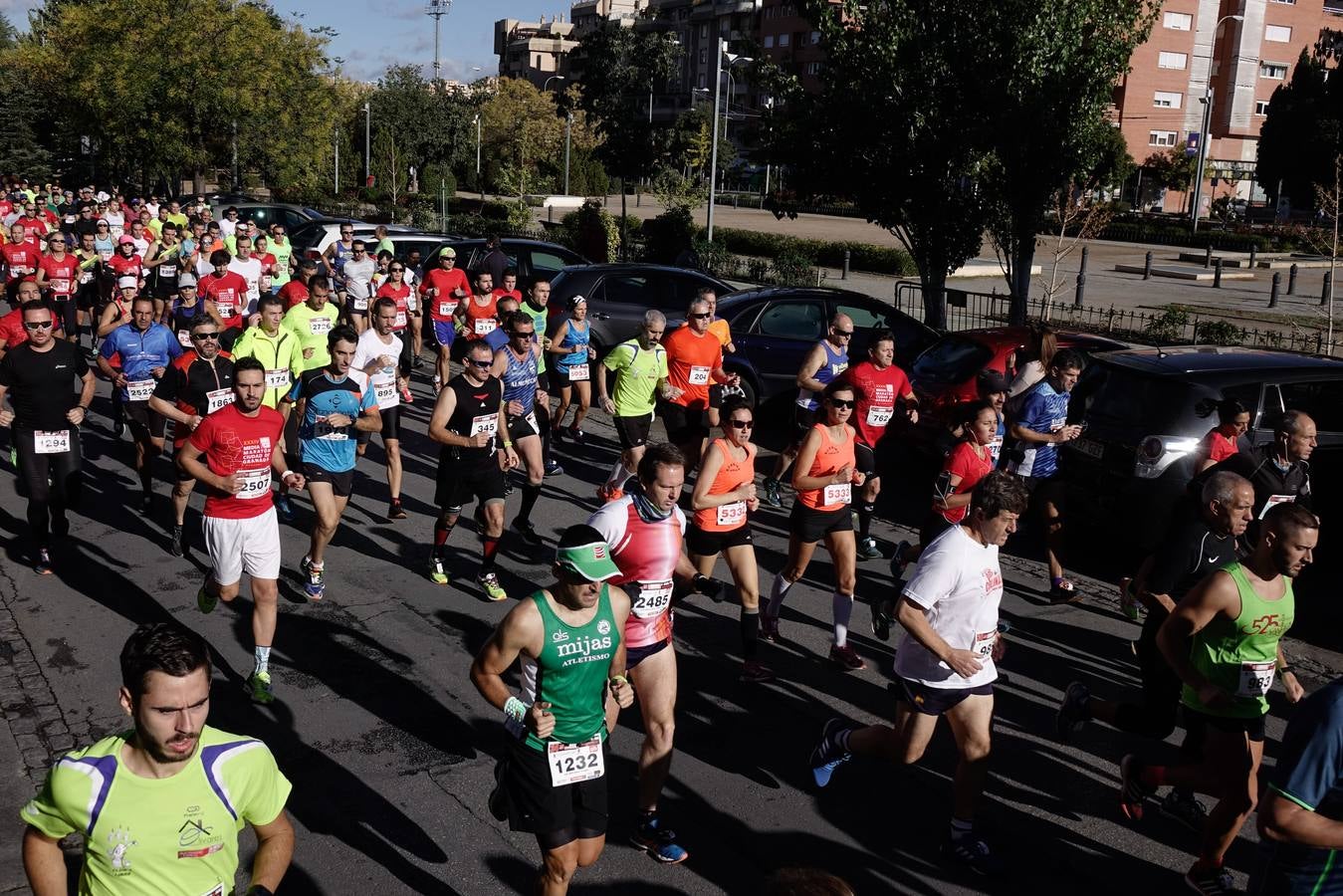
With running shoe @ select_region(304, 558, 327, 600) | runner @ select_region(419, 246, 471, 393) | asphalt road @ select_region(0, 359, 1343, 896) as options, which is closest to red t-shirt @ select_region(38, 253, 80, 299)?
runner @ select_region(419, 246, 471, 393)

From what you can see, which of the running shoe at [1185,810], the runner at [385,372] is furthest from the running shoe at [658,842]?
the runner at [385,372]

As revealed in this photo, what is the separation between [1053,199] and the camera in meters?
19.8

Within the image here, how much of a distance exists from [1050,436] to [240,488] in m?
5.54

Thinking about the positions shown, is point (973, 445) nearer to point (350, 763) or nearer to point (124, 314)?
point (350, 763)

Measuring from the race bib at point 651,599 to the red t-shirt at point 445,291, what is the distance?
410 inches

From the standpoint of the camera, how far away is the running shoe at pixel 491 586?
8.70m

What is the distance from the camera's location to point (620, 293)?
16172mm

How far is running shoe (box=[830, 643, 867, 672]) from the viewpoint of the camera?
7.64 meters

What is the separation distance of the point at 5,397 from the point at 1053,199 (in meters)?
15.5

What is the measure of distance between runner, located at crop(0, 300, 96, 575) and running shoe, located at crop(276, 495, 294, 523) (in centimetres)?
178

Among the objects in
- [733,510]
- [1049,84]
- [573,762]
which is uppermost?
[1049,84]

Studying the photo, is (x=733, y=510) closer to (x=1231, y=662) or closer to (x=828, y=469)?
(x=828, y=469)

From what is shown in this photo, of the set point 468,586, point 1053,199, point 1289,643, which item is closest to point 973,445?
point 1289,643

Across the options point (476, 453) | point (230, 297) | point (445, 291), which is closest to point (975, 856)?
point (476, 453)
